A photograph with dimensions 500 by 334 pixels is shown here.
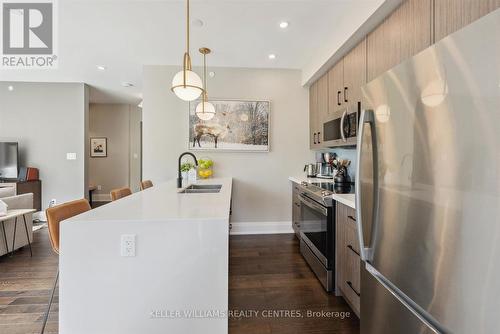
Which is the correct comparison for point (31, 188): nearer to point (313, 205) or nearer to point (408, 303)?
point (313, 205)

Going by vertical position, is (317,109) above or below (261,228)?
above

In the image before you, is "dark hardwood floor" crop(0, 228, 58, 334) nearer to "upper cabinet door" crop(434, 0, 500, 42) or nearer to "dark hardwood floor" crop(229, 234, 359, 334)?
"dark hardwood floor" crop(229, 234, 359, 334)

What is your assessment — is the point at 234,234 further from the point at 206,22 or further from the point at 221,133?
the point at 206,22

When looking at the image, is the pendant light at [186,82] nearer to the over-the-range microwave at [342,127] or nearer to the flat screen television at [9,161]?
the over-the-range microwave at [342,127]

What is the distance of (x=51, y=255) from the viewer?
2.99m

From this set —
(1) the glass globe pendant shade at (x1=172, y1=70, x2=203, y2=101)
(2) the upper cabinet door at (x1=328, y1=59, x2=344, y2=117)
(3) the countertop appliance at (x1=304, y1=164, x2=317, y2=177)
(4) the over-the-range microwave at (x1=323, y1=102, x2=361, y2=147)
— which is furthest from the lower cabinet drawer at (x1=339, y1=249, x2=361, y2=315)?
(3) the countertop appliance at (x1=304, y1=164, x2=317, y2=177)

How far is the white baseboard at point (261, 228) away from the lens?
3.91 metres

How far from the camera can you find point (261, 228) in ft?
13.0

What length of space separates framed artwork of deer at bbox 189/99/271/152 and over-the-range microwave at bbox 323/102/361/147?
1.12 m

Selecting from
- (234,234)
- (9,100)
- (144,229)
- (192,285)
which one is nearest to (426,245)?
(192,285)

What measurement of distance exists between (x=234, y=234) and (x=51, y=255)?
7.66 ft

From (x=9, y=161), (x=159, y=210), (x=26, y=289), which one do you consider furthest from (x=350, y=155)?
(x=9, y=161)

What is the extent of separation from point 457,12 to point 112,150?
23.7 ft

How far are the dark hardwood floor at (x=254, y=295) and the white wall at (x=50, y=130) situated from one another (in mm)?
1932
